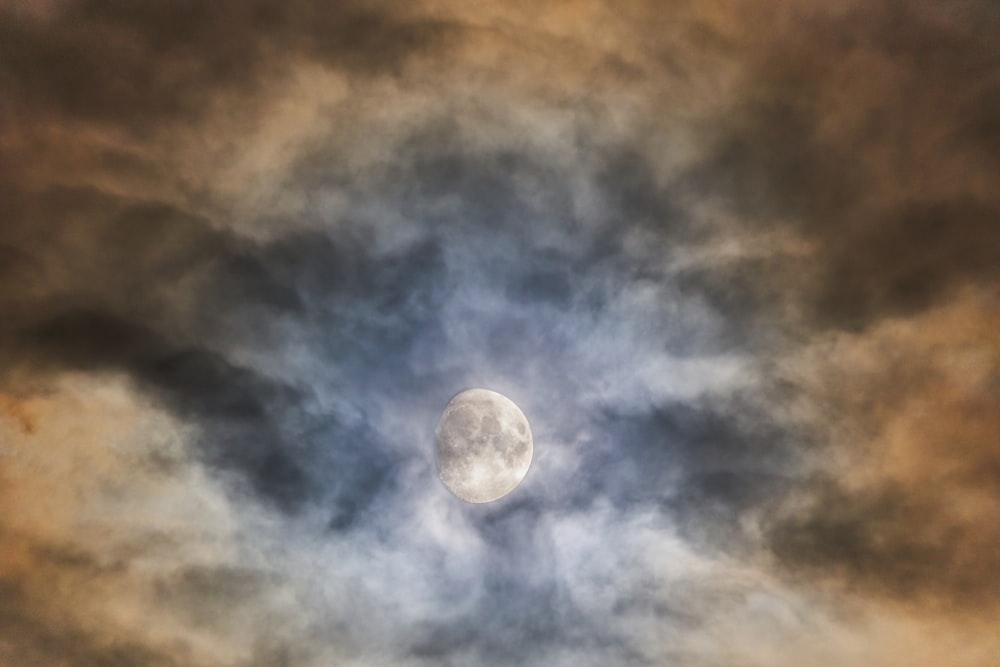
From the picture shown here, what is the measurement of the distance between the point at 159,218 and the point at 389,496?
33.1 feet

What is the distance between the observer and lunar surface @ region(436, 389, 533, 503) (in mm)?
19984

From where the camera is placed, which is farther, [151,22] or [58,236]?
[58,236]

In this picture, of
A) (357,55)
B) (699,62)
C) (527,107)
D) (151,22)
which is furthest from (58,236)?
(699,62)

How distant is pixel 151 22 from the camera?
14188 mm

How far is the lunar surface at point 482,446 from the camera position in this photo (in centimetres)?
1998

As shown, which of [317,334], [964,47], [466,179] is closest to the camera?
[964,47]

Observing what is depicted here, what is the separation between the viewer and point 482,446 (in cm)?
2038

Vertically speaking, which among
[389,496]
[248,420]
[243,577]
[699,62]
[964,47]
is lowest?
[243,577]

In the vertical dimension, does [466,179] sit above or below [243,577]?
above

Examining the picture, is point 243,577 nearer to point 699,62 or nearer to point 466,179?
point 466,179

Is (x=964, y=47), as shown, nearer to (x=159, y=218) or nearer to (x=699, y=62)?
(x=699, y=62)

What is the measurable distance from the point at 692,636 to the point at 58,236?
20.7 meters

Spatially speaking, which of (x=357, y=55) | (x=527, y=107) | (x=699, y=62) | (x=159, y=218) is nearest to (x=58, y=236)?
(x=159, y=218)

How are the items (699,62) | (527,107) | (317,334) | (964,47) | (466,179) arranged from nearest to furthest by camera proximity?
(964,47) → (699,62) → (527,107) → (466,179) → (317,334)
